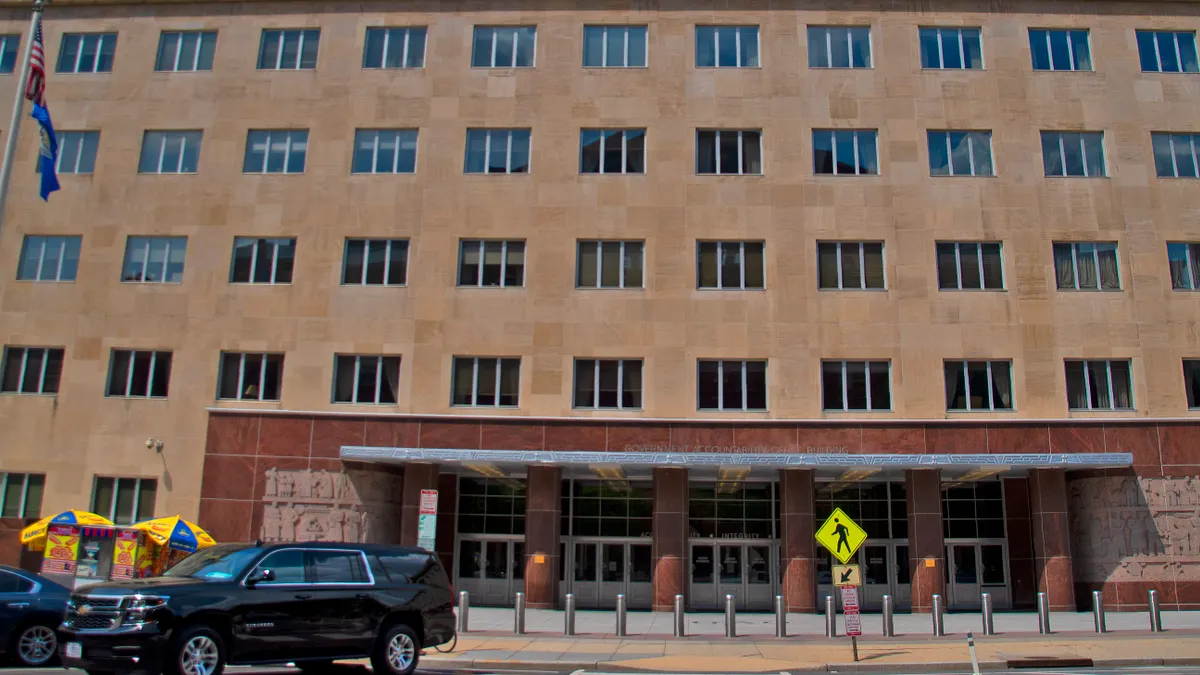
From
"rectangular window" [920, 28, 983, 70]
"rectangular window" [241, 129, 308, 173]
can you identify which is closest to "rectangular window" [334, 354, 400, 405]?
"rectangular window" [241, 129, 308, 173]

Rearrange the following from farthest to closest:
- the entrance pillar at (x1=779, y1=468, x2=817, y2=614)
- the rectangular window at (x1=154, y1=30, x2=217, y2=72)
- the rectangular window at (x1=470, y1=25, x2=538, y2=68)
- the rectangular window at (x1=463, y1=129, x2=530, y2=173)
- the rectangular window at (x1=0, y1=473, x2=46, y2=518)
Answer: the rectangular window at (x1=154, y1=30, x2=217, y2=72) → the rectangular window at (x1=470, y1=25, x2=538, y2=68) → the rectangular window at (x1=463, y1=129, x2=530, y2=173) → the rectangular window at (x1=0, y1=473, x2=46, y2=518) → the entrance pillar at (x1=779, y1=468, x2=817, y2=614)

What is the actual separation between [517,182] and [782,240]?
Answer: 9.24 meters

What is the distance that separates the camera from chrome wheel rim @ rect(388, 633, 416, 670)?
575 inches

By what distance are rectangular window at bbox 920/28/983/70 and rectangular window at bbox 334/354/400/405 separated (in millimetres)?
21447

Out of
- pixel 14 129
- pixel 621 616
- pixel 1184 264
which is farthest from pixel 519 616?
pixel 1184 264

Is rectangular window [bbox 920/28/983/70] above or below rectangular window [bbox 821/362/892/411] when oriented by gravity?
above

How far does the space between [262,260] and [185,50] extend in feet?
29.9

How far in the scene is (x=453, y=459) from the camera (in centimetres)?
2748

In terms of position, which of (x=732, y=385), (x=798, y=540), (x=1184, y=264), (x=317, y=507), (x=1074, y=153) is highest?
(x=1074, y=153)

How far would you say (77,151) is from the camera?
33375 mm

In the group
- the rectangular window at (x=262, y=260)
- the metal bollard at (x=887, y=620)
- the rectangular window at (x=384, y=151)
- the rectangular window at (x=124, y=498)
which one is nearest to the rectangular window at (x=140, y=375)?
the rectangular window at (x=124, y=498)

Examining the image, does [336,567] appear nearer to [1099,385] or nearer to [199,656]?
[199,656]

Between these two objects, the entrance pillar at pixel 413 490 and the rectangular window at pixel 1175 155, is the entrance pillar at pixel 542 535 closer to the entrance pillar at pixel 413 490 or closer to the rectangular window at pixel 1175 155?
the entrance pillar at pixel 413 490

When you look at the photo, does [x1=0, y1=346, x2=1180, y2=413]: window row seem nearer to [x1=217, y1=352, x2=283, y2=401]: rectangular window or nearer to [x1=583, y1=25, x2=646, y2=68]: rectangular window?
[x1=217, y1=352, x2=283, y2=401]: rectangular window
